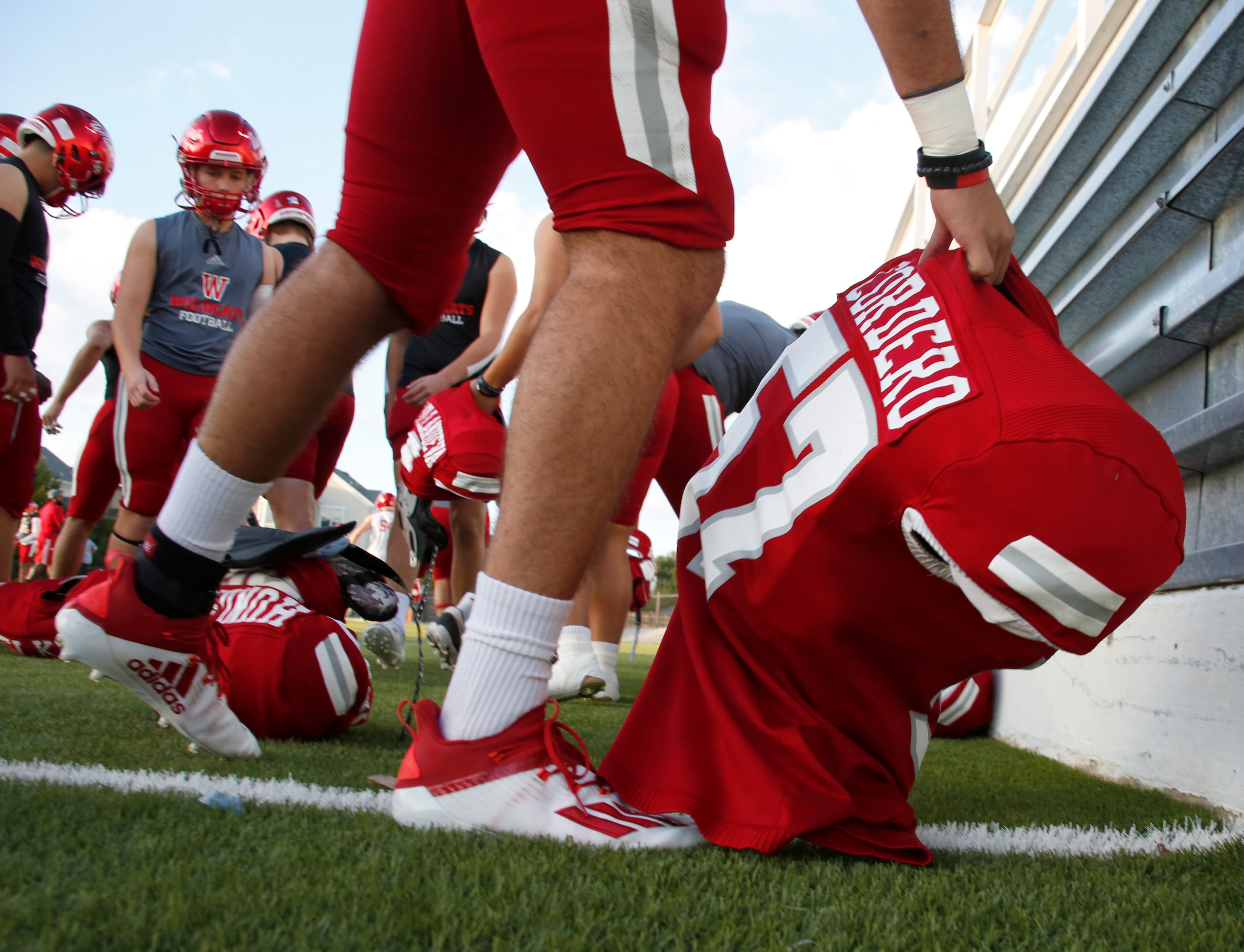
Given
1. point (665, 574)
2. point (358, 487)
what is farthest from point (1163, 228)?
point (665, 574)

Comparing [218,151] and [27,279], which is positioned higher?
[218,151]

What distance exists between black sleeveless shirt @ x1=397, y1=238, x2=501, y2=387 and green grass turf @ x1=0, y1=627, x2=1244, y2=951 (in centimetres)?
406

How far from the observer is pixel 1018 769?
7.61 ft

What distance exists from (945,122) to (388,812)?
125cm

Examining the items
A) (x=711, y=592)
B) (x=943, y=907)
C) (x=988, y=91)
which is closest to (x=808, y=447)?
(x=711, y=592)

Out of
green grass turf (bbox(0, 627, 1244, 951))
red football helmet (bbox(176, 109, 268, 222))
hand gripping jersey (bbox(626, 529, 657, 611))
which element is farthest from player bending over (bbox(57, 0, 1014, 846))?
hand gripping jersey (bbox(626, 529, 657, 611))

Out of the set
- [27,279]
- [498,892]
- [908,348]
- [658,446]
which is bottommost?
[658,446]

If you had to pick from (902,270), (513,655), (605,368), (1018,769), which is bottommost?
(1018,769)

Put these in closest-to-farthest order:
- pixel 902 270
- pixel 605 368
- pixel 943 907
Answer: pixel 943 907
pixel 605 368
pixel 902 270

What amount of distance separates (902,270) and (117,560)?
1.34 meters

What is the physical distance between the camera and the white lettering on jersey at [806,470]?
120 cm

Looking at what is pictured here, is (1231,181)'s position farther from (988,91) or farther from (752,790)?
(988,91)

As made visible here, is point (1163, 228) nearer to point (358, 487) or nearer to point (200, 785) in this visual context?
point (200, 785)

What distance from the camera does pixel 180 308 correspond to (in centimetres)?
436
